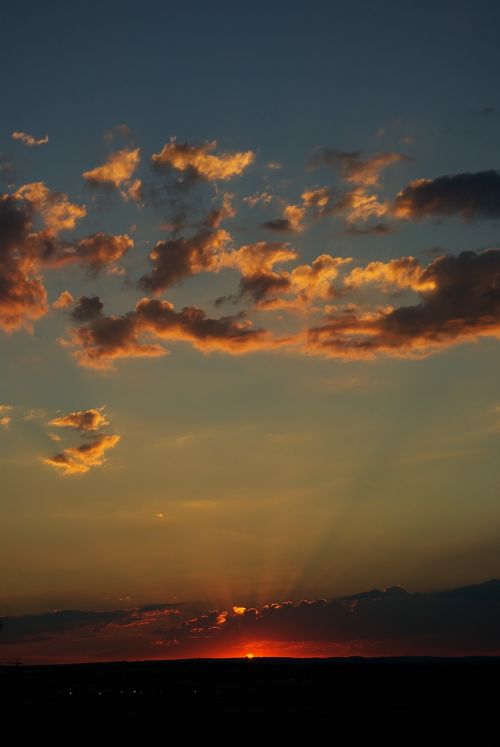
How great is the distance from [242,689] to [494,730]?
3180 inches

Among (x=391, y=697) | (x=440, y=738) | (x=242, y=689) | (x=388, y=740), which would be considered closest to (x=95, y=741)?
Answer: (x=388, y=740)

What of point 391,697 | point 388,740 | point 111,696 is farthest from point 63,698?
point 388,740

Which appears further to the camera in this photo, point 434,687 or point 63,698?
point 434,687

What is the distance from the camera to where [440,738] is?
243ft

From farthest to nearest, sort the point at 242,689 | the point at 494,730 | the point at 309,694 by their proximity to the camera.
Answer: the point at 242,689 → the point at 309,694 → the point at 494,730

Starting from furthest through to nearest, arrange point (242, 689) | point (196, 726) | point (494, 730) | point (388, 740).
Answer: point (242, 689) < point (196, 726) < point (494, 730) < point (388, 740)

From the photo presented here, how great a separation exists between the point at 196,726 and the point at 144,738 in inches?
476

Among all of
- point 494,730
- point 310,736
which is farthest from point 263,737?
point 494,730

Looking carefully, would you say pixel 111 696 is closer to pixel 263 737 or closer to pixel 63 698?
pixel 63 698

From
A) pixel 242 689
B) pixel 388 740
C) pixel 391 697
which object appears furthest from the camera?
pixel 242 689

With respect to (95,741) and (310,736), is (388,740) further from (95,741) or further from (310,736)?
(95,741)

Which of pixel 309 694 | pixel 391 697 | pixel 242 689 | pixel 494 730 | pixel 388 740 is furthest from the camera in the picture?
pixel 242 689

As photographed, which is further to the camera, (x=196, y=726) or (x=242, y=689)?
(x=242, y=689)

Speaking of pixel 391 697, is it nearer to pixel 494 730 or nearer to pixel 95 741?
pixel 494 730
